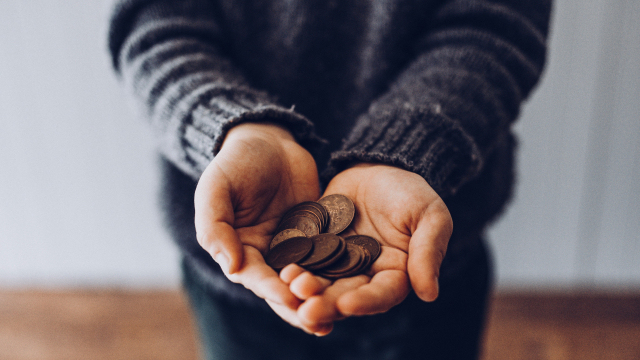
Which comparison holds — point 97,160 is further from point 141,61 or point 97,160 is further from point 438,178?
point 438,178

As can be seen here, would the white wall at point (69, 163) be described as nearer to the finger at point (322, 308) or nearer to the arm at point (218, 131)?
the arm at point (218, 131)

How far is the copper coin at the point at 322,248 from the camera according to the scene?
60 cm

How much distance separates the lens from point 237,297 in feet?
2.94

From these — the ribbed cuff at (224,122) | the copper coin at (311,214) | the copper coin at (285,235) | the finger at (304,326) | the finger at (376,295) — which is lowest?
the finger at (304,326)

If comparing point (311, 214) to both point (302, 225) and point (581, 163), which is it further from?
point (581, 163)

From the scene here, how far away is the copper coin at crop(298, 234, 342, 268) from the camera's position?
0.60 meters

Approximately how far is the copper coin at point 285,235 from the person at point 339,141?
0.07 feet

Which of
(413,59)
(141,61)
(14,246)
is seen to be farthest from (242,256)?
(14,246)

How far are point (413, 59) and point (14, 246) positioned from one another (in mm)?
2245

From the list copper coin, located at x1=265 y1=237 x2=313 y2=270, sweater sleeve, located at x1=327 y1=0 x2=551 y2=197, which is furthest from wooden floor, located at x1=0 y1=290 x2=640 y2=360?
copper coin, located at x1=265 y1=237 x2=313 y2=270

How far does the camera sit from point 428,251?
530mm

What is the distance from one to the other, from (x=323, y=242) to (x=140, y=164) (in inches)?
60.7

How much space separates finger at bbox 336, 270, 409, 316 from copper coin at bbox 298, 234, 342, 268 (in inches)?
3.5

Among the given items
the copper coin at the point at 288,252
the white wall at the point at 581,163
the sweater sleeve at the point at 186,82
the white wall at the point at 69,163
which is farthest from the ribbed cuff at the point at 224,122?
the white wall at the point at 581,163
